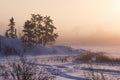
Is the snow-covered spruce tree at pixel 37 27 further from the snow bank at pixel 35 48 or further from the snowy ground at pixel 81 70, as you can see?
the snowy ground at pixel 81 70

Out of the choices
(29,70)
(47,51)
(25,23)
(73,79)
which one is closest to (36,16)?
(25,23)

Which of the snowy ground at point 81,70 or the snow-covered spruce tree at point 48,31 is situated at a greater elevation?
the snow-covered spruce tree at point 48,31

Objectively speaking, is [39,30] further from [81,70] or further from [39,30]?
[81,70]

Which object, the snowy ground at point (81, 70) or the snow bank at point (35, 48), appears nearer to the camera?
the snowy ground at point (81, 70)

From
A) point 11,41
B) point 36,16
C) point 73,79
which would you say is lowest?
point 73,79

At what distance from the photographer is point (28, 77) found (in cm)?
1237

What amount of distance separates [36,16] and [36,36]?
3297 mm

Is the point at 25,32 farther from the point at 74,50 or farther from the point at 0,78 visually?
the point at 0,78

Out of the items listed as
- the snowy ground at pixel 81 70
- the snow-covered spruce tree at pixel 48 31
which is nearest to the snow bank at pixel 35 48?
the snow-covered spruce tree at pixel 48 31

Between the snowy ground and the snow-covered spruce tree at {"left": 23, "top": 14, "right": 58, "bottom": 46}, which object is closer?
the snowy ground

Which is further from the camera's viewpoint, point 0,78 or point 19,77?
point 0,78

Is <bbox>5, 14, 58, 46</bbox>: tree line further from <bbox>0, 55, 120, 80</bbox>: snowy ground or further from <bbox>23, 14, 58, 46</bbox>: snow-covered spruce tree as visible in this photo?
<bbox>0, 55, 120, 80</bbox>: snowy ground

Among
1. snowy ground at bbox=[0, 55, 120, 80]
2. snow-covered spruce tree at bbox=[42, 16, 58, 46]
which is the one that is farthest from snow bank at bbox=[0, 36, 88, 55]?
snowy ground at bbox=[0, 55, 120, 80]

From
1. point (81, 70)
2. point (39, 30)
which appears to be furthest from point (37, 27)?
point (81, 70)
